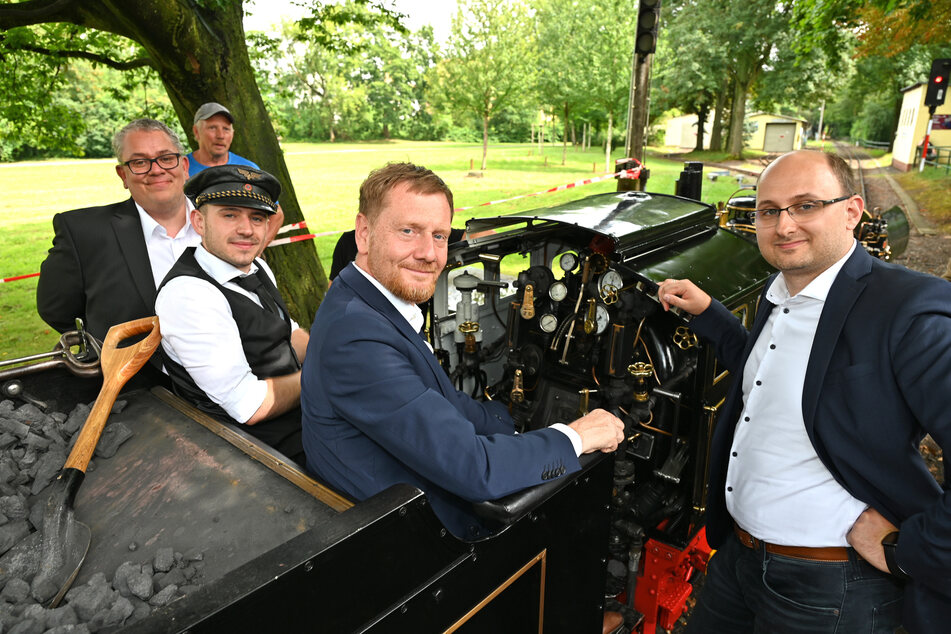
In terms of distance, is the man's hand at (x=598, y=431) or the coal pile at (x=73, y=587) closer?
the coal pile at (x=73, y=587)

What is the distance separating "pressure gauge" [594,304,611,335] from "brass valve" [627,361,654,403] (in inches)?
12.4

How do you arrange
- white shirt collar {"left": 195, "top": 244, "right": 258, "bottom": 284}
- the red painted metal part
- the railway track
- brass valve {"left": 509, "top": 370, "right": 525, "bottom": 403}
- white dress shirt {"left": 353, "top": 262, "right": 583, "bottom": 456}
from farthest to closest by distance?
the railway track
brass valve {"left": 509, "top": 370, "right": 525, "bottom": 403}
the red painted metal part
white shirt collar {"left": 195, "top": 244, "right": 258, "bottom": 284}
white dress shirt {"left": 353, "top": 262, "right": 583, "bottom": 456}

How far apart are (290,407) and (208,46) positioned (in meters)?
4.60

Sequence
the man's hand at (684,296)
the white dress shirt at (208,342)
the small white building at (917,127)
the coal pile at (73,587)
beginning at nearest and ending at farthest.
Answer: the coal pile at (73,587)
the white dress shirt at (208,342)
the man's hand at (684,296)
the small white building at (917,127)

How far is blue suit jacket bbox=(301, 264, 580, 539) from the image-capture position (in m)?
1.65

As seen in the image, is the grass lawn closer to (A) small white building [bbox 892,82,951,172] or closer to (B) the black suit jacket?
(B) the black suit jacket

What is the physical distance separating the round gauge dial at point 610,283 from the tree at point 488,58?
26.7 metres

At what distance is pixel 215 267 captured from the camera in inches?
104

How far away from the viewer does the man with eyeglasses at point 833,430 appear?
173cm

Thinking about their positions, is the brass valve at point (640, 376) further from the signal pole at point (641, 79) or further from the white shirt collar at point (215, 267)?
the signal pole at point (641, 79)

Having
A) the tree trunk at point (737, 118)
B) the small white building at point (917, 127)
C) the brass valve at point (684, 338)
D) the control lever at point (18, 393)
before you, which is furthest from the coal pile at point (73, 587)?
the tree trunk at point (737, 118)

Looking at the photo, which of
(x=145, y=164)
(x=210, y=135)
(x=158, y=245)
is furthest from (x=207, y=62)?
(x=158, y=245)

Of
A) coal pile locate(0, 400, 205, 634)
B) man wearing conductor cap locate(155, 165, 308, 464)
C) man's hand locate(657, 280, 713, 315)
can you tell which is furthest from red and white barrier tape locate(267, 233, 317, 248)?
man's hand locate(657, 280, 713, 315)

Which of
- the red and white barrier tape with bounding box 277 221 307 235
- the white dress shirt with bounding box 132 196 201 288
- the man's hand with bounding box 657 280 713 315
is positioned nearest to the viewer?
the man's hand with bounding box 657 280 713 315
